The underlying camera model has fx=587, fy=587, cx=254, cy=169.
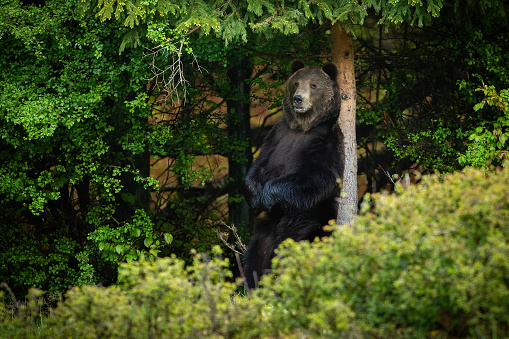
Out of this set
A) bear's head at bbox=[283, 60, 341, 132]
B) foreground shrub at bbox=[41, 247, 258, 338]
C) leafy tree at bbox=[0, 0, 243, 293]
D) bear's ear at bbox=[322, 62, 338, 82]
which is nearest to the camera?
foreground shrub at bbox=[41, 247, 258, 338]

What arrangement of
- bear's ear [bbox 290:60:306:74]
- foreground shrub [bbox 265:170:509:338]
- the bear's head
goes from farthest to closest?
bear's ear [bbox 290:60:306:74], the bear's head, foreground shrub [bbox 265:170:509:338]

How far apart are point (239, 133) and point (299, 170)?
396 centimetres

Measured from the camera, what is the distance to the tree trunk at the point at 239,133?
9.43 m

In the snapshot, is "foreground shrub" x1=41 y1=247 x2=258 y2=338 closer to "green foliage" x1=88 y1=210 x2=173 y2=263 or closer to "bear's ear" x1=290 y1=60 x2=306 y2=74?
"bear's ear" x1=290 y1=60 x2=306 y2=74

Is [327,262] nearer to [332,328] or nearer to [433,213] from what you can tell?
[332,328]

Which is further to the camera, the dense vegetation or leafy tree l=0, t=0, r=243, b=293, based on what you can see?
leafy tree l=0, t=0, r=243, b=293

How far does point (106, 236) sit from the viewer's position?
730 centimetres

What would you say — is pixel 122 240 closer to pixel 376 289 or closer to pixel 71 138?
pixel 71 138

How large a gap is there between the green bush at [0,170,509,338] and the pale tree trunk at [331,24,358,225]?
242 cm

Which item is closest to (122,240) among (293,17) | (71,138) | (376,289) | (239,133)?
(71,138)

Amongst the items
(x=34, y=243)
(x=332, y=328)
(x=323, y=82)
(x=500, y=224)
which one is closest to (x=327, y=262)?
(x=332, y=328)

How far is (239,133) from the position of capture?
959cm

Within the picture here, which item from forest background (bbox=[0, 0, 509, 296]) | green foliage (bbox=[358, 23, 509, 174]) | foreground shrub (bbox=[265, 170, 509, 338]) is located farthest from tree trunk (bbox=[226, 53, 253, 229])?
foreground shrub (bbox=[265, 170, 509, 338])

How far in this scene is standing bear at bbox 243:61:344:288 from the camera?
5.68 metres
